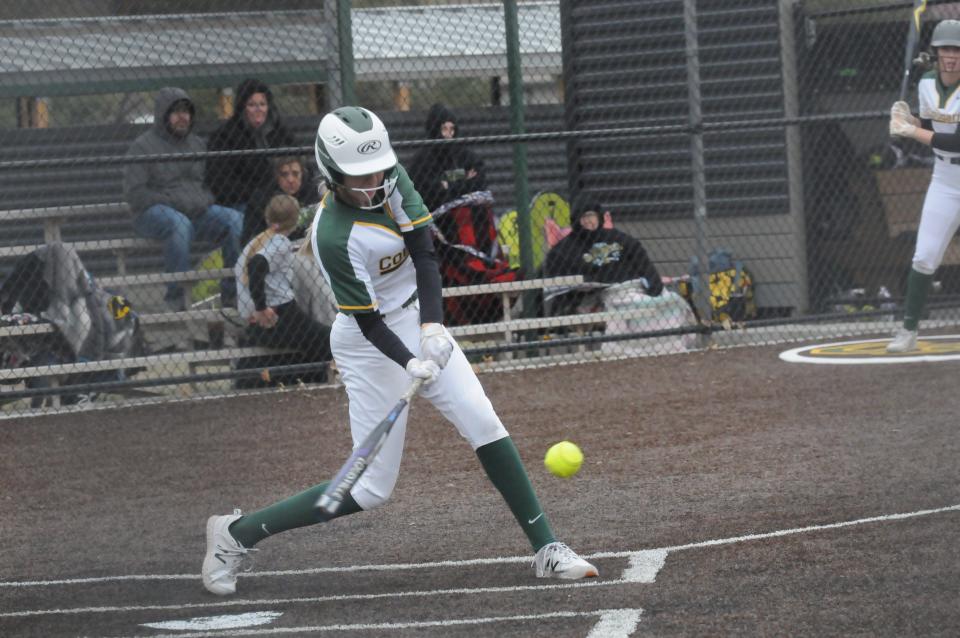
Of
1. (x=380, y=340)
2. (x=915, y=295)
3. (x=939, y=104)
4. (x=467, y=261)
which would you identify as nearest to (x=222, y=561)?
(x=380, y=340)

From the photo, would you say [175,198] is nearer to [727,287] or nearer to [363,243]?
[727,287]

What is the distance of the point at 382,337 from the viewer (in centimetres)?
492

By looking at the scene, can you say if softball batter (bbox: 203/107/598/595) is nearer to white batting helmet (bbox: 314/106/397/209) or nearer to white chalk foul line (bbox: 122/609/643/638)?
white batting helmet (bbox: 314/106/397/209)

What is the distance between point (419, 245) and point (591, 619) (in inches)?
59.9

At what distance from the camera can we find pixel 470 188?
1097 centimetres

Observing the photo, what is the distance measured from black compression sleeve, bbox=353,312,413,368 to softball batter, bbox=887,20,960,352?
566 centimetres

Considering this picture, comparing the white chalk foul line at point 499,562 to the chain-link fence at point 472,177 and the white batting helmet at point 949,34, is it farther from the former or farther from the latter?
the white batting helmet at point 949,34

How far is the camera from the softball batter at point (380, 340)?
15.9 feet


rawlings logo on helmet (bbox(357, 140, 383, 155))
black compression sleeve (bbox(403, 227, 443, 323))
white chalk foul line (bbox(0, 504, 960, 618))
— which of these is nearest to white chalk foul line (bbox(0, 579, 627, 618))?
white chalk foul line (bbox(0, 504, 960, 618))

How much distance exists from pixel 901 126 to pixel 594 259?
107 inches

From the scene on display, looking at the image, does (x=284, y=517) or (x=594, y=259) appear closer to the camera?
(x=284, y=517)

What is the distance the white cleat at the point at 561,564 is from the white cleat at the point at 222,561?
1.13 meters

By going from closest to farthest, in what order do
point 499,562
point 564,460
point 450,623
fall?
point 450,623 < point 499,562 < point 564,460

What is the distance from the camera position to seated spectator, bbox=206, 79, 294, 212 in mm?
10055
